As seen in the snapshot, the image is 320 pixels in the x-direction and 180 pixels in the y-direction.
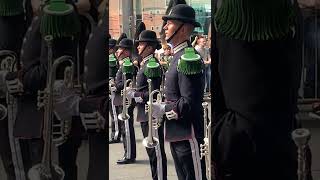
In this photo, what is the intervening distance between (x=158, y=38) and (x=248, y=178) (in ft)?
9.92

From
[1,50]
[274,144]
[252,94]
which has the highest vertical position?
[1,50]

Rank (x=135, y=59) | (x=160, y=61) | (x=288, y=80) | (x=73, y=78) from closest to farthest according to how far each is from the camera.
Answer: (x=288, y=80) → (x=73, y=78) → (x=160, y=61) → (x=135, y=59)

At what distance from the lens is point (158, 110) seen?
3703mm

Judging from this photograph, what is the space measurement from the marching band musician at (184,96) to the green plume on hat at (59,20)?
1.30m

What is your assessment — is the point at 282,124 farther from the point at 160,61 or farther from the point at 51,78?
the point at 160,61

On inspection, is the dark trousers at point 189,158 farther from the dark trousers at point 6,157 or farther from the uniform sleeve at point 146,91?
the dark trousers at point 6,157

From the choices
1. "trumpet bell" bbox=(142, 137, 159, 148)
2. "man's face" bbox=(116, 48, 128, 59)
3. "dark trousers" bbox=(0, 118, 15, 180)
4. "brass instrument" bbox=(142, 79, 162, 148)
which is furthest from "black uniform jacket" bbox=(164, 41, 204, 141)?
"man's face" bbox=(116, 48, 128, 59)

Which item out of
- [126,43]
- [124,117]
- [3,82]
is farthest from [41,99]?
[126,43]

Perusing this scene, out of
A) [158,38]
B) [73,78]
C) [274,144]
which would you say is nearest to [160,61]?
[158,38]

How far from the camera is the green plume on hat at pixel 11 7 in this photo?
2191 mm

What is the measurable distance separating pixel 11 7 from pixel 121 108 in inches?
137

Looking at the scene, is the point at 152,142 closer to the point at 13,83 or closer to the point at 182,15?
the point at 182,15

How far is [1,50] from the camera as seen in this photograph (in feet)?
7.21

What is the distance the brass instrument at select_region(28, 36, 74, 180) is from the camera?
2.17m
